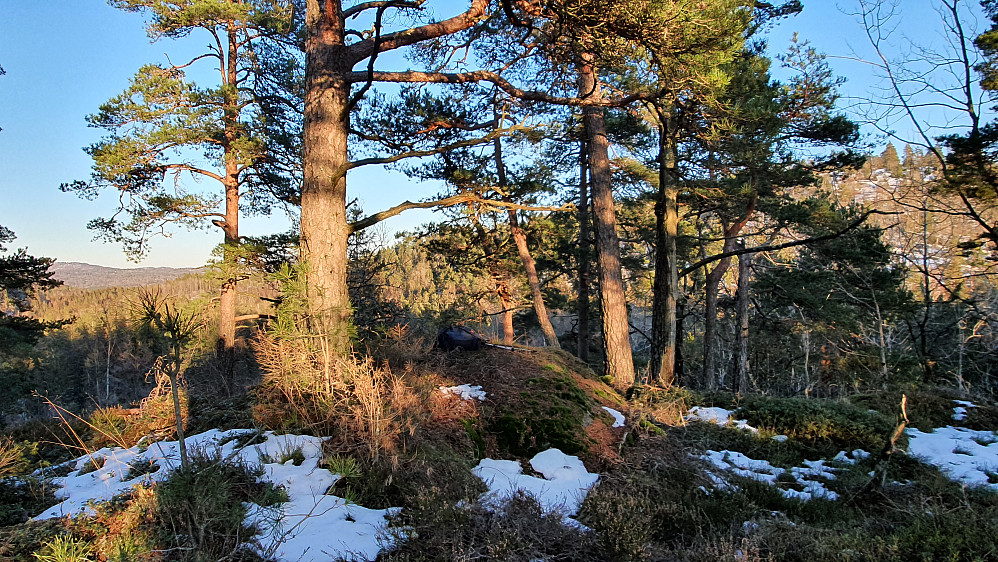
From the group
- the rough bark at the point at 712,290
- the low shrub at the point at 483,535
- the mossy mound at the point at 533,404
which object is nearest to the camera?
the low shrub at the point at 483,535

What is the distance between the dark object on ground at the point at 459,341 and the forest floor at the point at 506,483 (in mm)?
290

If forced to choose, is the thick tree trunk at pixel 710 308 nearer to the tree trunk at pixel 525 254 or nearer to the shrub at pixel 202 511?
the tree trunk at pixel 525 254

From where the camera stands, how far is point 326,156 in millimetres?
5430

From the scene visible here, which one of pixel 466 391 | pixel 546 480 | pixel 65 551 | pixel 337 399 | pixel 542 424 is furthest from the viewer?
pixel 466 391

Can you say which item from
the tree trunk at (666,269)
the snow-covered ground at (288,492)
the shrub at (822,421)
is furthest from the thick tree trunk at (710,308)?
the snow-covered ground at (288,492)

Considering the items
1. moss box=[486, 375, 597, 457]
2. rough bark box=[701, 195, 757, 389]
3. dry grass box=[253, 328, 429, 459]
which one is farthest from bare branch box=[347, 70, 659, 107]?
rough bark box=[701, 195, 757, 389]

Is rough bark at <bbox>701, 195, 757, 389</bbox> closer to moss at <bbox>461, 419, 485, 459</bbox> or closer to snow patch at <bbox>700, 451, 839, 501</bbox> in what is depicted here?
snow patch at <bbox>700, 451, 839, 501</bbox>

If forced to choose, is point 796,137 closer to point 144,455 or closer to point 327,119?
point 327,119

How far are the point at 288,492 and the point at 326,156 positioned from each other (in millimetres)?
3867

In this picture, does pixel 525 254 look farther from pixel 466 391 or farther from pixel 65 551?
pixel 65 551

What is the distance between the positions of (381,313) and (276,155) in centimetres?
533

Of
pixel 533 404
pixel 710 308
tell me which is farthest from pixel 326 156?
pixel 710 308

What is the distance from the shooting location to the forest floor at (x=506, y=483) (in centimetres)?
265

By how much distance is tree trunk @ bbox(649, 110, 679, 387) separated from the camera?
24.7 ft
